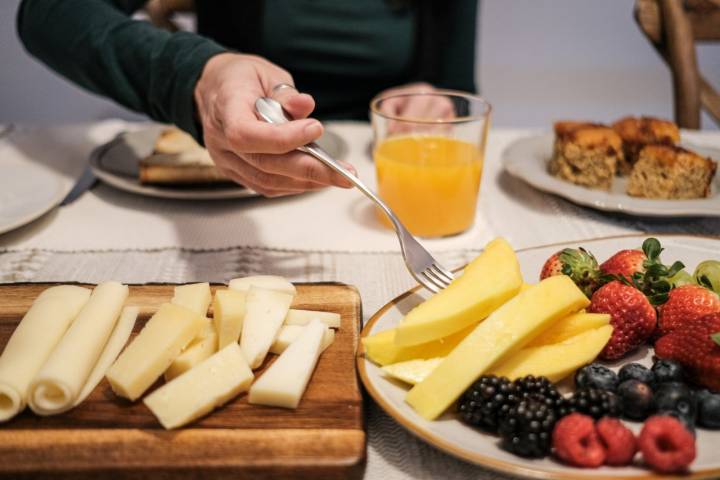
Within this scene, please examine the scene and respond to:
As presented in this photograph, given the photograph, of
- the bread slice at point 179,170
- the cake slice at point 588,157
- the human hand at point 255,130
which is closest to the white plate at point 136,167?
the bread slice at point 179,170

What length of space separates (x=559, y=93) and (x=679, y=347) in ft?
13.5

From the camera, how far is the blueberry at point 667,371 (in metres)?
0.68

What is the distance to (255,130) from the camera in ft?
2.77

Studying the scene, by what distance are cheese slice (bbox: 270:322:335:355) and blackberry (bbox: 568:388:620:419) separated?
0.88ft

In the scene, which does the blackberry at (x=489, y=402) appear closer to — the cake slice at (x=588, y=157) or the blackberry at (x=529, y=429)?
the blackberry at (x=529, y=429)

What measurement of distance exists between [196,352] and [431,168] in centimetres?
53

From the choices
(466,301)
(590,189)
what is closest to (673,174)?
(590,189)

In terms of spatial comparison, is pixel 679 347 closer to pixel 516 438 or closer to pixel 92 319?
pixel 516 438

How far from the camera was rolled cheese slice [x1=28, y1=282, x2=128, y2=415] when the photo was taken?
0.66 meters

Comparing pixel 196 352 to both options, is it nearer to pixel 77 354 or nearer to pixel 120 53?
A: pixel 77 354

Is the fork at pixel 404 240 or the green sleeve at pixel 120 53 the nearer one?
the fork at pixel 404 240

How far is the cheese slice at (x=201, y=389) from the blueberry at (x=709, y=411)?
424 millimetres

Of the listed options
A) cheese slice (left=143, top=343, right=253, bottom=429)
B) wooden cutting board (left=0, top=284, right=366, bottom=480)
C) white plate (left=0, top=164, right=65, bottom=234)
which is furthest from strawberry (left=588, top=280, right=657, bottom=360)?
white plate (left=0, top=164, right=65, bottom=234)

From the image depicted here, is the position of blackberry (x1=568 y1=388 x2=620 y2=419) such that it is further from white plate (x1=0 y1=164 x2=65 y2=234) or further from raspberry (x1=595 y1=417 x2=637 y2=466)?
white plate (x1=0 y1=164 x2=65 y2=234)
